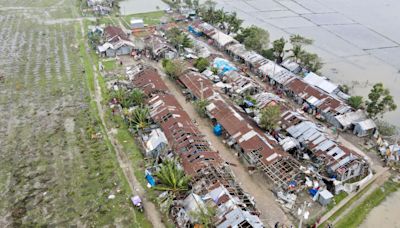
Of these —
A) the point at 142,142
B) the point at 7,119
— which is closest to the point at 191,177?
the point at 142,142

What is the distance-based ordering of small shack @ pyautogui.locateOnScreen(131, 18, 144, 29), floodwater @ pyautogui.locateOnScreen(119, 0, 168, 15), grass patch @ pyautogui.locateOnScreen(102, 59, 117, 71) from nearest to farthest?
1. grass patch @ pyautogui.locateOnScreen(102, 59, 117, 71)
2. small shack @ pyautogui.locateOnScreen(131, 18, 144, 29)
3. floodwater @ pyautogui.locateOnScreen(119, 0, 168, 15)

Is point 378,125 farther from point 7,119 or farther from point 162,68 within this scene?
point 7,119

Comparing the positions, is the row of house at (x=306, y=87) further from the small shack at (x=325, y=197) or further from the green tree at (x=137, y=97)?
the green tree at (x=137, y=97)

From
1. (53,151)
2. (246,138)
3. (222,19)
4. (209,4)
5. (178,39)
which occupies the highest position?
(209,4)

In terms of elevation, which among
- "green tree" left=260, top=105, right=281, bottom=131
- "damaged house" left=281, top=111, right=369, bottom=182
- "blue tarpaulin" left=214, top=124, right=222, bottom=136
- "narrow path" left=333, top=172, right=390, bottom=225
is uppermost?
"blue tarpaulin" left=214, top=124, right=222, bottom=136

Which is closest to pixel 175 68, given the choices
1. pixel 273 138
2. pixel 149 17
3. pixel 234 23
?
pixel 273 138

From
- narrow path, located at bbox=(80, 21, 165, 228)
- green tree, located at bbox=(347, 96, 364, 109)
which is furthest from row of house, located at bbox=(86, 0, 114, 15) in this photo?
green tree, located at bbox=(347, 96, 364, 109)

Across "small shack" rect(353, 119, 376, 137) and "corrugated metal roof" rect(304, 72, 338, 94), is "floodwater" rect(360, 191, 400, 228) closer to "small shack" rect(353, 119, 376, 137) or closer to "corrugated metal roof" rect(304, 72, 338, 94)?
"small shack" rect(353, 119, 376, 137)

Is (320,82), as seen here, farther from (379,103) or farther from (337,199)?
(337,199)
